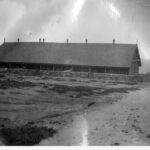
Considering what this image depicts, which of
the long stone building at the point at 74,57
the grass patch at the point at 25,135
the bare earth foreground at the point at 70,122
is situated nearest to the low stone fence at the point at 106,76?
the long stone building at the point at 74,57

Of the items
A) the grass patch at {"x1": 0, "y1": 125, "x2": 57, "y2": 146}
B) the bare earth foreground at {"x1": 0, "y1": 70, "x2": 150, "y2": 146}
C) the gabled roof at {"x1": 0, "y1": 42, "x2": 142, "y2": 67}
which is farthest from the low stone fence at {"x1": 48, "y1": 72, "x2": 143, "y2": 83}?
the grass patch at {"x1": 0, "y1": 125, "x2": 57, "y2": 146}

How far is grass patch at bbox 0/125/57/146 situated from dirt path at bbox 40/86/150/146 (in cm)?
24

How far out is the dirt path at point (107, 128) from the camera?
6.81 metres

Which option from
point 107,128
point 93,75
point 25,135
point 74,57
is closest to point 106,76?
point 93,75

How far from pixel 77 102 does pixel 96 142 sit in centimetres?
626

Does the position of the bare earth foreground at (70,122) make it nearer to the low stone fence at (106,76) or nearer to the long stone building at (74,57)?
the low stone fence at (106,76)

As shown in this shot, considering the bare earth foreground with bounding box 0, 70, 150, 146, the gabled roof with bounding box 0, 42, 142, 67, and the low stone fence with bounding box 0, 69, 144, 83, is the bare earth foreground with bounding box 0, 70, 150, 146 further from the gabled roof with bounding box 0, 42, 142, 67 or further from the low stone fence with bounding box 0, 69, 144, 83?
the gabled roof with bounding box 0, 42, 142, 67

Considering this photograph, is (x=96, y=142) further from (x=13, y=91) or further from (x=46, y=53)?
(x=46, y=53)

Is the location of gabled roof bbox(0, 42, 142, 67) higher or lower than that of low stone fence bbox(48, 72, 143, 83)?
higher

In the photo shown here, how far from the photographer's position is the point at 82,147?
616 cm

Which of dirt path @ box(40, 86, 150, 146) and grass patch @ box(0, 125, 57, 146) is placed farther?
dirt path @ box(40, 86, 150, 146)

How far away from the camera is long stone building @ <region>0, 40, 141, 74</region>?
3083cm

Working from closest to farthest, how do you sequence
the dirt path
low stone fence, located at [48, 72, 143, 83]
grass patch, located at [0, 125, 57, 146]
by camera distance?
1. grass patch, located at [0, 125, 57, 146]
2. the dirt path
3. low stone fence, located at [48, 72, 143, 83]

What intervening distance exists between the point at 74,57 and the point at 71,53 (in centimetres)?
171
